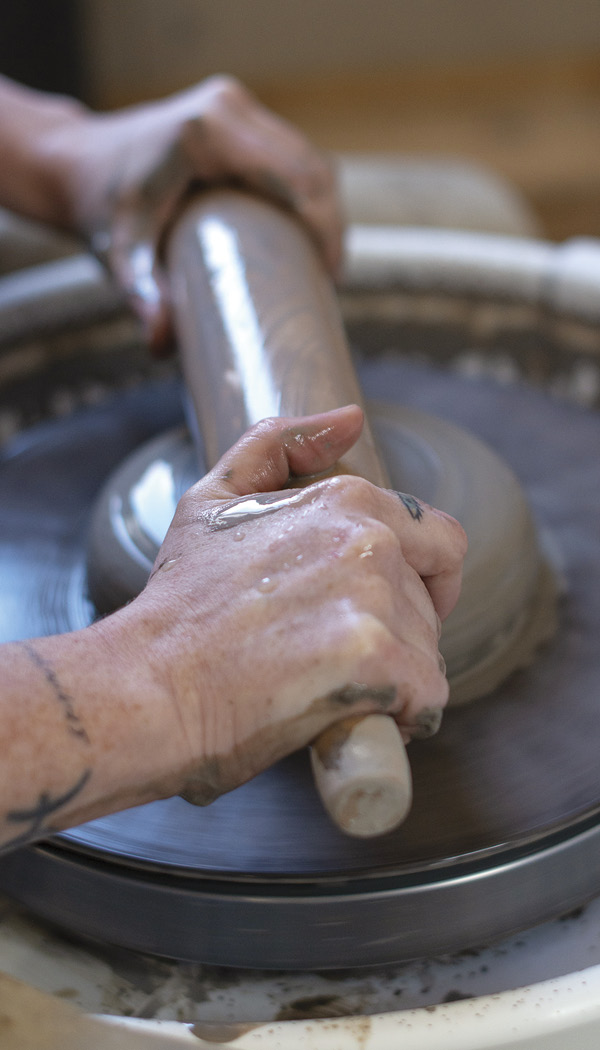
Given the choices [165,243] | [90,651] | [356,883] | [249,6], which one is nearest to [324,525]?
[90,651]

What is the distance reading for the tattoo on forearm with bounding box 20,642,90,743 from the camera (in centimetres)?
44

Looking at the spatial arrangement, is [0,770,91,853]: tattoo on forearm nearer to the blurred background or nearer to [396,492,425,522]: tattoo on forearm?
[396,492,425,522]: tattoo on forearm

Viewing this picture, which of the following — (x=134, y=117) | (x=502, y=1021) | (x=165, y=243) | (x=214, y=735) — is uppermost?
(x=134, y=117)

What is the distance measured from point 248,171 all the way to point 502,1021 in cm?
74

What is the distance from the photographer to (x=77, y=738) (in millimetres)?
436

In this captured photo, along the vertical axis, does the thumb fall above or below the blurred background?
below

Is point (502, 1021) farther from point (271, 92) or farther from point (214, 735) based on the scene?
point (271, 92)

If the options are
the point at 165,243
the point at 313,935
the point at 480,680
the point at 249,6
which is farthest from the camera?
the point at 249,6

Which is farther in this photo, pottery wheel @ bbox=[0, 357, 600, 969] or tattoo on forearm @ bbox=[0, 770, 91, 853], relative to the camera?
pottery wheel @ bbox=[0, 357, 600, 969]

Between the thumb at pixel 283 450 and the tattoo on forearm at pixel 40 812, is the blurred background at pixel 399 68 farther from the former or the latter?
the tattoo on forearm at pixel 40 812

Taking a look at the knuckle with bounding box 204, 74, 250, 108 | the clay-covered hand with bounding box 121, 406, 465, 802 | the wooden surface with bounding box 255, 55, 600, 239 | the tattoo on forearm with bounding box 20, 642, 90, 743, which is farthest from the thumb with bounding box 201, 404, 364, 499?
the wooden surface with bounding box 255, 55, 600, 239

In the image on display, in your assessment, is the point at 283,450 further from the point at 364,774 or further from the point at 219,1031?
the point at 219,1031

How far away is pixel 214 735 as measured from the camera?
1.48ft

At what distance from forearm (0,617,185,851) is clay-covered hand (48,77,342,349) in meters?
0.45
